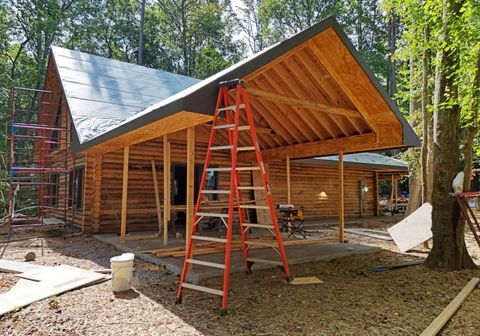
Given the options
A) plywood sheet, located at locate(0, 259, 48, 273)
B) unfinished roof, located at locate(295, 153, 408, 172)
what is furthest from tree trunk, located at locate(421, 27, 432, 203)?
plywood sheet, located at locate(0, 259, 48, 273)

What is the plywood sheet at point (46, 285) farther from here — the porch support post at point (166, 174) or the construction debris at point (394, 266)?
the construction debris at point (394, 266)

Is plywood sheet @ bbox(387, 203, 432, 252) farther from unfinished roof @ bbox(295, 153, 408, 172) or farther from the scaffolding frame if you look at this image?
the scaffolding frame

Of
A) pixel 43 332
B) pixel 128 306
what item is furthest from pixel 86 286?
pixel 43 332

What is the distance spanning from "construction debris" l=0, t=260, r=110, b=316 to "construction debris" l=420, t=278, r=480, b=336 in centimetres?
400

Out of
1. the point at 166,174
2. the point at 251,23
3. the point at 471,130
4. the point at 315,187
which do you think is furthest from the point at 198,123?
the point at 251,23

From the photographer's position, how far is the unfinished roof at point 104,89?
7669 mm

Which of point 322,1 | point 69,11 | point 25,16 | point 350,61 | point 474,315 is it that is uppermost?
point 322,1

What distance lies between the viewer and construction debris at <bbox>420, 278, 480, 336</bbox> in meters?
2.96

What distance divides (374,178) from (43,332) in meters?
15.9

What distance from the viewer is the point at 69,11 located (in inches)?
910

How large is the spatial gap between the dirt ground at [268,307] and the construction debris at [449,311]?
63 mm

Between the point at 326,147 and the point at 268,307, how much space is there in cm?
467

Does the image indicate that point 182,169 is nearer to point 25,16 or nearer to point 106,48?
point 25,16

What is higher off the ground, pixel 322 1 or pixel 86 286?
pixel 322 1
